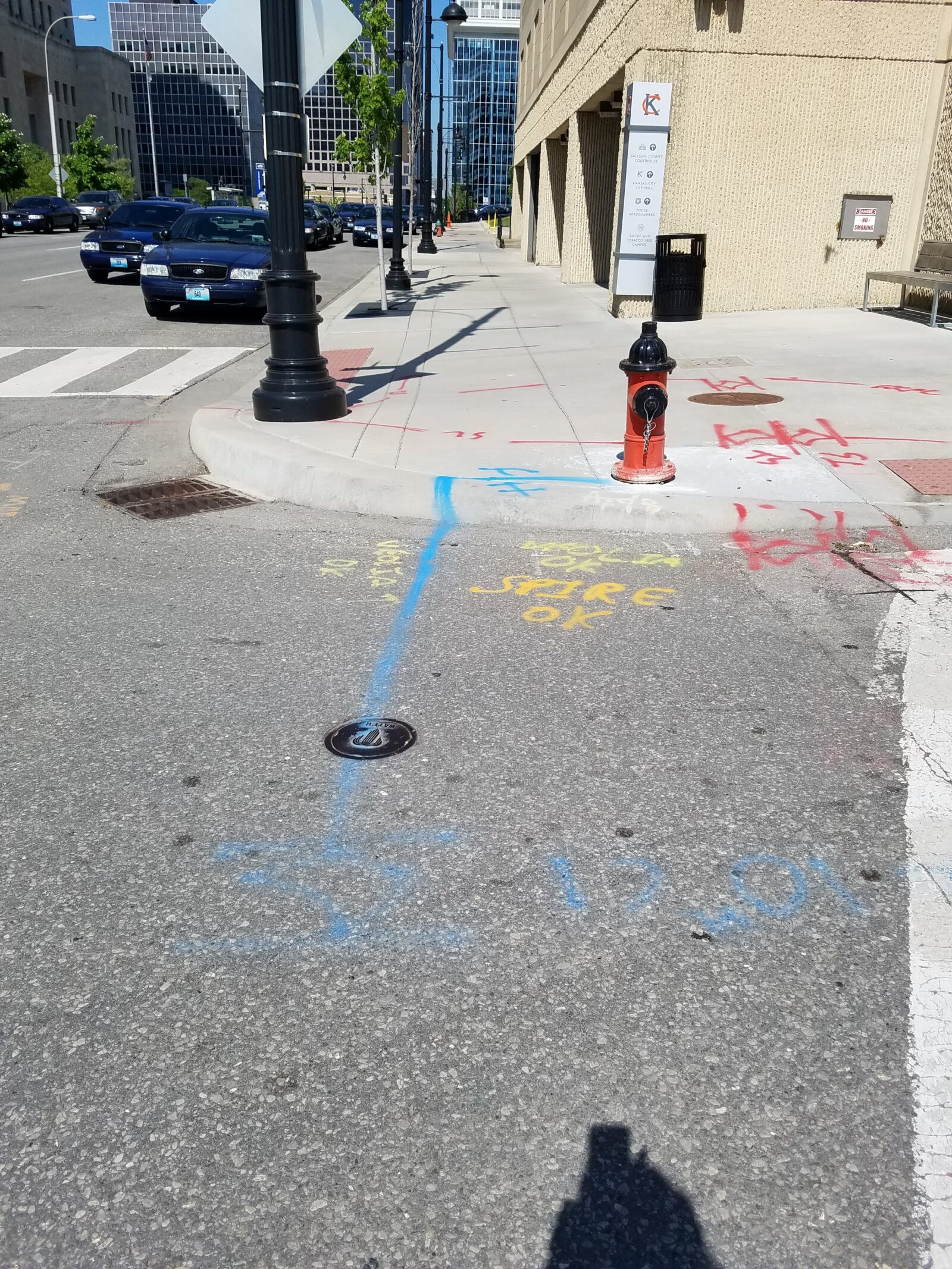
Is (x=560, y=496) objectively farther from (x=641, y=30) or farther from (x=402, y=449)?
(x=641, y=30)

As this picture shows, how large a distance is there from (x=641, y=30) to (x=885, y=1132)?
52.0ft

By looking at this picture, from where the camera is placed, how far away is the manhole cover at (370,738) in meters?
3.68

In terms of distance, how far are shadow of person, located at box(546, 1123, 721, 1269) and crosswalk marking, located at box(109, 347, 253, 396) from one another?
9.97 metres

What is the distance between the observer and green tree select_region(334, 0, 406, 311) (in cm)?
1502

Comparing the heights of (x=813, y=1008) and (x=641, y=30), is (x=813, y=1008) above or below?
below

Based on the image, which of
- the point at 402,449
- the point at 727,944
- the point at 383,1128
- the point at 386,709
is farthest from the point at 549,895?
the point at 402,449

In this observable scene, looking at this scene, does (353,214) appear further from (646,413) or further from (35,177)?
(646,413)

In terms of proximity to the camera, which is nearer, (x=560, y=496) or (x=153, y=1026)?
(x=153, y=1026)

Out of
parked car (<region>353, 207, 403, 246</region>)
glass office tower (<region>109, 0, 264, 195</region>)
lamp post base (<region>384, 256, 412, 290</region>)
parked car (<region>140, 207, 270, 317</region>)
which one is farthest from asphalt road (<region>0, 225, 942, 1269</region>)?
glass office tower (<region>109, 0, 264, 195</region>)

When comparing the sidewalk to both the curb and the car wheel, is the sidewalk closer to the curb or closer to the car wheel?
the curb

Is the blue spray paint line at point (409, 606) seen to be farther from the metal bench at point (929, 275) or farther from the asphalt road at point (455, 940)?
the metal bench at point (929, 275)

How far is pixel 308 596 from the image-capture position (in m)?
5.30

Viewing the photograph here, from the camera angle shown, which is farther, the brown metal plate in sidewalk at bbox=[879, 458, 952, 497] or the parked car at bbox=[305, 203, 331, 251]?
the parked car at bbox=[305, 203, 331, 251]

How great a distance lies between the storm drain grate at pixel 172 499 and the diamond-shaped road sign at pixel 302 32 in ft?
9.91
